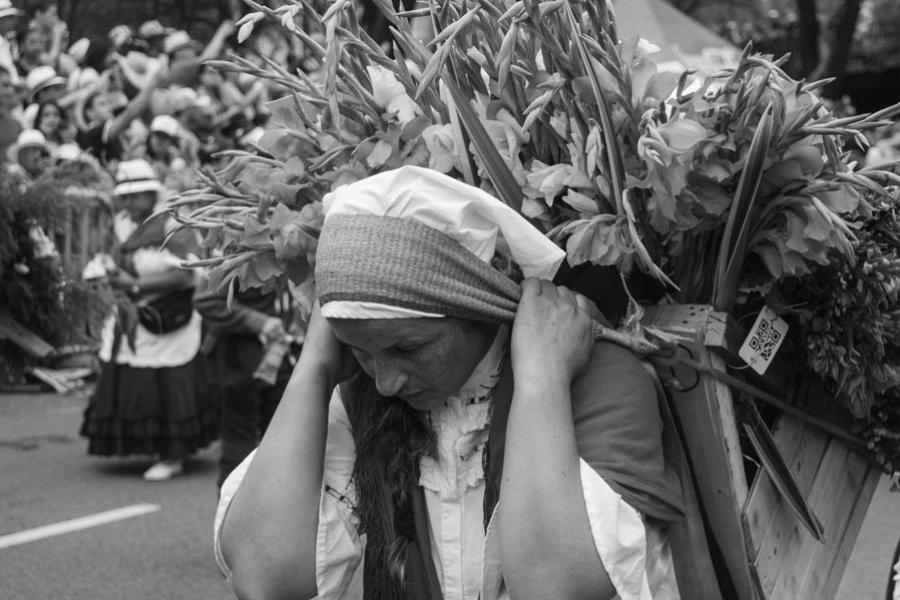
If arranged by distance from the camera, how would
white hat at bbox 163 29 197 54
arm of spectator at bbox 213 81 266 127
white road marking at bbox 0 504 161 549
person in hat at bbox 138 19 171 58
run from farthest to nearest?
person in hat at bbox 138 19 171 58 → white hat at bbox 163 29 197 54 → arm of spectator at bbox 213 81 266 127 → white road marking at bbox 0 504 161 549

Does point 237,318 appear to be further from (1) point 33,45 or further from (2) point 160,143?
(1) point 33,45

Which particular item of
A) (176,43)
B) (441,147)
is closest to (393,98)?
(441,147)

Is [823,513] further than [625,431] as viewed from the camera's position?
Yes

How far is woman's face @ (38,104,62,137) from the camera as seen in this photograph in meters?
12.2

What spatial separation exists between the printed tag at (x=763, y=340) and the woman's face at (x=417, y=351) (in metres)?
0.49

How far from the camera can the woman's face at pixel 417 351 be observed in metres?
2.04

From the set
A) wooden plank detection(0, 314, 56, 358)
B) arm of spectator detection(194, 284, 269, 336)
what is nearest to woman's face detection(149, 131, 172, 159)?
arm of spectator detection(194, 284, 269, 336)

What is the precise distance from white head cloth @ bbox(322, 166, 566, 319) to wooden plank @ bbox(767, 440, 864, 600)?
805 millimetres

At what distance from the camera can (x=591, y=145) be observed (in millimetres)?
2125

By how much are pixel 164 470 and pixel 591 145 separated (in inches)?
240

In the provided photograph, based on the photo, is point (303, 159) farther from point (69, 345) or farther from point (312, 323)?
point (69, 345)

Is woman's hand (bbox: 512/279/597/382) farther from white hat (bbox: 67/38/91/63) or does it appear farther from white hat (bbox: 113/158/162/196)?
white hat (bbox: 67/38/91/63)

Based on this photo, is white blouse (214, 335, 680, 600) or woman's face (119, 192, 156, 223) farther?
woman's face (119, 192, 156, 223)

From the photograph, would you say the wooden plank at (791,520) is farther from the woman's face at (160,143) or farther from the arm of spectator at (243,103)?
the arm of spectator at (243,103)
